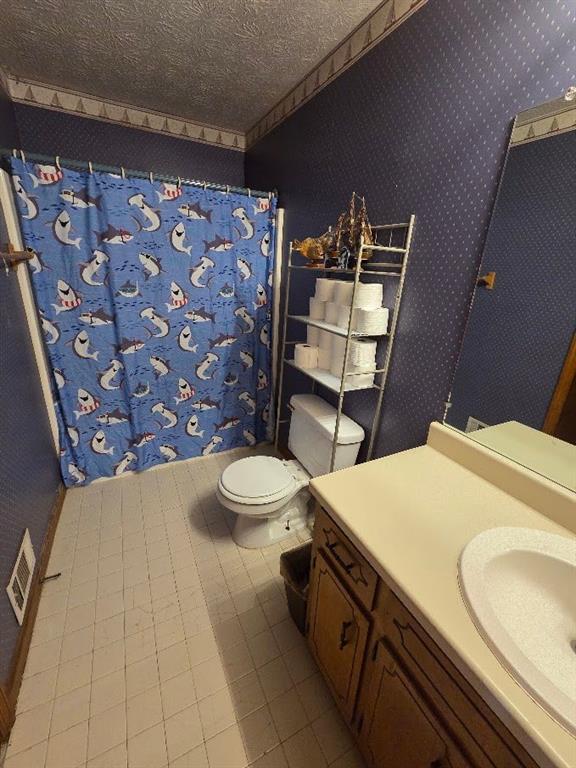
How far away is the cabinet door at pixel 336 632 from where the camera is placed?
96 cm

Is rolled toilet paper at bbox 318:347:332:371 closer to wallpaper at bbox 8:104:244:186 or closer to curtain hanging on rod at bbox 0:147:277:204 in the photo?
curtain hanging on rod at bbox 0:147:277:204

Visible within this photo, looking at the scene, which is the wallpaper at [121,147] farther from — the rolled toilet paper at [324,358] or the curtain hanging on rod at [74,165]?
the rolled toilet paper at [324,358]

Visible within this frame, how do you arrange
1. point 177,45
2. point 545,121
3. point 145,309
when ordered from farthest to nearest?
point 145,309, point 177,45, point 545,121

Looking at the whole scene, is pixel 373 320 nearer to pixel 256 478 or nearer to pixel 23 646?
pixel 256 478

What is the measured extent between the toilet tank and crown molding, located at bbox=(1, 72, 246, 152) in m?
2.08

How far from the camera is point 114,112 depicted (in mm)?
2236

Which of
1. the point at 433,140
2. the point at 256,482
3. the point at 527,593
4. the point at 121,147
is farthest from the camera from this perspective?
the point at 121,147

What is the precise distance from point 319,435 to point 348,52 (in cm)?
182

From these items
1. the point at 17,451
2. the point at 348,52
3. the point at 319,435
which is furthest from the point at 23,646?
the point at 348,52

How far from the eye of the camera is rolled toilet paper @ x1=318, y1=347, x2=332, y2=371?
1.83m

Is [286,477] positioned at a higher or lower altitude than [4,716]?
higher

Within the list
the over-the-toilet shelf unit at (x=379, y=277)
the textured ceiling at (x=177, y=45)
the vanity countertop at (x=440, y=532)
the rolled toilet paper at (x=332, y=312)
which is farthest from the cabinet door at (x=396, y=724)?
the textured ceiling at (x=177, y=45)

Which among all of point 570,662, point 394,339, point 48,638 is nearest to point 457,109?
point 394,339

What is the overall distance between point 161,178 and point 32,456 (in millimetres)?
1601
